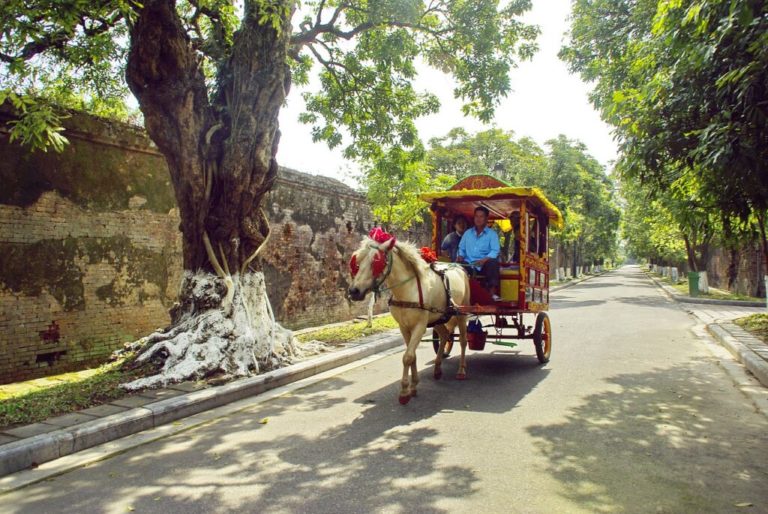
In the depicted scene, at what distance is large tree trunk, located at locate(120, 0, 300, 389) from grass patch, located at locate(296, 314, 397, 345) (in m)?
1.90

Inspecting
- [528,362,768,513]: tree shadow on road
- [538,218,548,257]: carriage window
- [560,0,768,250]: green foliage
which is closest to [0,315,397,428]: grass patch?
[528,362,768,513]: tree shadow on road

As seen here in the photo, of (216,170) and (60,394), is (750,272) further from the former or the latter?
(60,394)

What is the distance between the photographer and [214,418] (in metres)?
5.56

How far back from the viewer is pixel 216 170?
7.64 m

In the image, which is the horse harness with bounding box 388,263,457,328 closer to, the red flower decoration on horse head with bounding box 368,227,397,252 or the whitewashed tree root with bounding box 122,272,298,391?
the red flower decoration on horse head with bounding box 368,227,397,252

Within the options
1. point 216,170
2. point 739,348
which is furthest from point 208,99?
point 739,348

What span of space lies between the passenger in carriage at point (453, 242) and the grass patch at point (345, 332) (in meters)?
2.79

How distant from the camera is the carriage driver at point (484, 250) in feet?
25.2

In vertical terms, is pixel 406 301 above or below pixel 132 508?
above

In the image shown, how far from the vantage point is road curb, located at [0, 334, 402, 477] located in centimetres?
419

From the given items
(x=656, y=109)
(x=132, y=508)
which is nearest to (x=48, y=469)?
(x=132, y=508)

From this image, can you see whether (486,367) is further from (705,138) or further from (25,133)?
(25,133)

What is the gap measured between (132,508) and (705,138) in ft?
22.8

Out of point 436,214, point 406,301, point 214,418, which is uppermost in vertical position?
point 436,214
